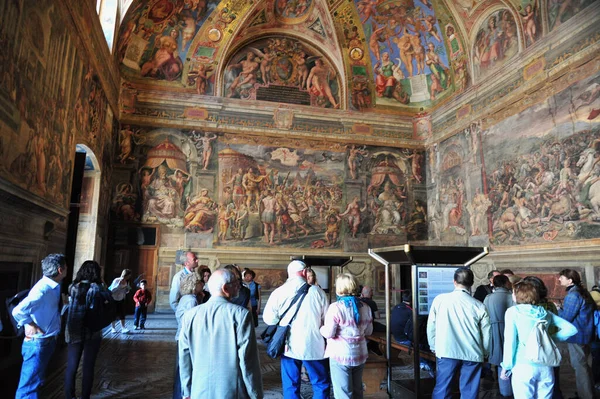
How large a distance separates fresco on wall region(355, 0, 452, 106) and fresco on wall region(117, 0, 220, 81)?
6.43 metres

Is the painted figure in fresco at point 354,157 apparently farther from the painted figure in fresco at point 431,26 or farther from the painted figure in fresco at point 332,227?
the painted figure in fresco at point 431,26

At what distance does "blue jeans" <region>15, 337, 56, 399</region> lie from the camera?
4047 mm

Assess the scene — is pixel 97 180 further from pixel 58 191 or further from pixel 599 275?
pixel 599 275

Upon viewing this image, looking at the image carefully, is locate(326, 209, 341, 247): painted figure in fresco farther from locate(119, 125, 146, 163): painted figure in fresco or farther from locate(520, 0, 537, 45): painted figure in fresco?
locate(520, 0, 537, 45): painted figure in fresco

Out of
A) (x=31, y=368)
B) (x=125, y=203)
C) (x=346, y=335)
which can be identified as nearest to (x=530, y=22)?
(x=346, y=335)

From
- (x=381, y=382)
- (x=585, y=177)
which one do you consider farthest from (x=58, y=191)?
(x=585, y=177)

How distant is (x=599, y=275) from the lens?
32.8 feet

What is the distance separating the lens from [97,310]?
15.2 feet

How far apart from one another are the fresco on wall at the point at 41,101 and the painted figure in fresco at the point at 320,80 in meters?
9.26

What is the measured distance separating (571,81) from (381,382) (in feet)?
32.2

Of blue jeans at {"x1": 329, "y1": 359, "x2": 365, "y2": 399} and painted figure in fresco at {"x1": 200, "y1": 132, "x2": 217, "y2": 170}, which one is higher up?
painted figure in fresco at {"x1": 200, "y1": 132, "x2": 217, "y2": 170}

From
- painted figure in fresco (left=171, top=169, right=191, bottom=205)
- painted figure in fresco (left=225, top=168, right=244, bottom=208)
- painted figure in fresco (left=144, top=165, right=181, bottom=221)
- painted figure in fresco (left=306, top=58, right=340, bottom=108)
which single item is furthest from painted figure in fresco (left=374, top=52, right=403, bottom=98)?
painted figure in fresco (left=144, top=165, right=181, bottom=221)

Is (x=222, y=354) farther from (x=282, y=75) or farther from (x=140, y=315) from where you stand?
(x=282, y=75)

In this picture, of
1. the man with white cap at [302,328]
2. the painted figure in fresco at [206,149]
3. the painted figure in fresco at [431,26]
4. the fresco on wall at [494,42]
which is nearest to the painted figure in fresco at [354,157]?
the fresco on wall at [494,42]
